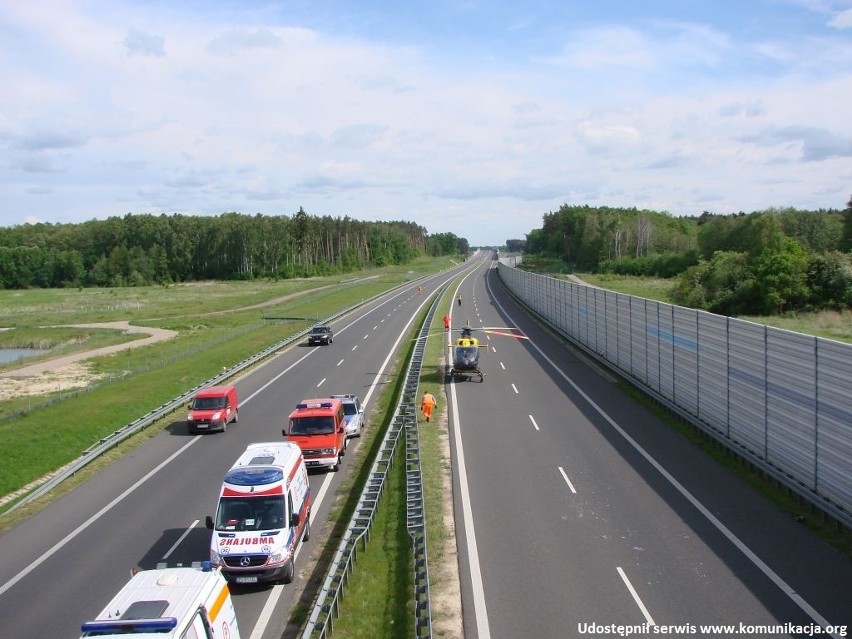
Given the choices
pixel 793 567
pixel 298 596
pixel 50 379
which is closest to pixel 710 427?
pixel 793 567

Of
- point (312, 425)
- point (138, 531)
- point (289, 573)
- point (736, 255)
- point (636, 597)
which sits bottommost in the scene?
point (138, 531)

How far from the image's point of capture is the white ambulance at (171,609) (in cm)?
1021

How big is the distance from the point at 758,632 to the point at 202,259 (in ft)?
591

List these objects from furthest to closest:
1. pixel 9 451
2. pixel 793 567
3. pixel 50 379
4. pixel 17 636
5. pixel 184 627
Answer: pixel 50 379 → pixel 9 451 → pixel 793 567 → pixel 17 636 → pixel 184 627

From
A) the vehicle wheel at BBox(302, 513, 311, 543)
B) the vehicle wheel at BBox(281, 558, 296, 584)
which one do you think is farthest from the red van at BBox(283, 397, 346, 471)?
the vehicle wheel at BBox(281, 558, 296, 584)

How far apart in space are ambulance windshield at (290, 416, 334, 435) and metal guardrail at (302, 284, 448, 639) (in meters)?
1.96

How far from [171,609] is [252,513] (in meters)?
5.38

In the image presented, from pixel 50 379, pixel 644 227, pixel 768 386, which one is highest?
pixel 644 227

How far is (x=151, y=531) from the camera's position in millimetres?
19109

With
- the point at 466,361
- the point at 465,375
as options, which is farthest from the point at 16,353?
the point at 466,361

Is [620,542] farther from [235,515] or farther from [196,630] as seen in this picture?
[196,630]

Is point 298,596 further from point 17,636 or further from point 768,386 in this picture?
point 768,386

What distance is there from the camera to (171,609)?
35.4ft

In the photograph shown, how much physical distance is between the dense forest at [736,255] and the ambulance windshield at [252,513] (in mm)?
55832
